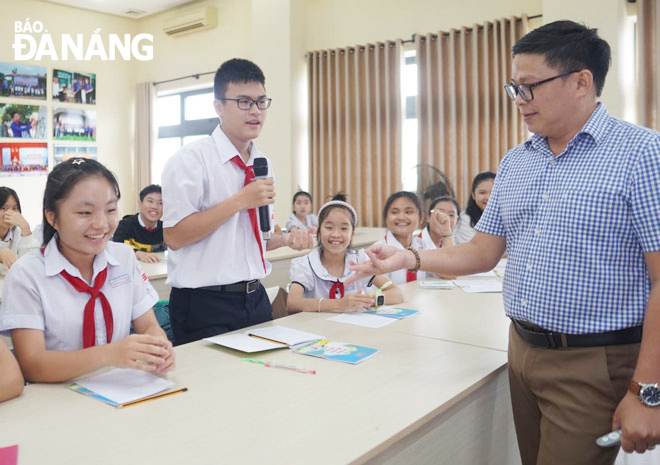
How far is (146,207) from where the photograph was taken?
164 inches

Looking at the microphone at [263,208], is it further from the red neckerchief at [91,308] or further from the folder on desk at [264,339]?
the red neckerchief at [91,308]

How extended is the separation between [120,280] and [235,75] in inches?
32.6

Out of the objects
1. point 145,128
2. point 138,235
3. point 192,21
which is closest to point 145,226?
point 138,235

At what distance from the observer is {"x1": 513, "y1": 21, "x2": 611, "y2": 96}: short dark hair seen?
50.0 inches

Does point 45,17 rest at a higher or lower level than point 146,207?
higher

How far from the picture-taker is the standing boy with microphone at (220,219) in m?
1.81

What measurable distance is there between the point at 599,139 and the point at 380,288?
1.36 m

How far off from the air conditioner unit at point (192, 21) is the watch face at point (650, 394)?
720 cm

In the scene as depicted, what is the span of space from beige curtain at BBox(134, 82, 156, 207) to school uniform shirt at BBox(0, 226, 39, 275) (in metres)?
4.46

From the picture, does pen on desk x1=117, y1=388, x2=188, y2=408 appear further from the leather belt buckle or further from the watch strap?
the watch strap

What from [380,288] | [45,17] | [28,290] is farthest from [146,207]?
[45,17]

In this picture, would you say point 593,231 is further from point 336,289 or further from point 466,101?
point 466,101

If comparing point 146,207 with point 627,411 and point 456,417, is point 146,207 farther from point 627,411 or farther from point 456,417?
point 627,411

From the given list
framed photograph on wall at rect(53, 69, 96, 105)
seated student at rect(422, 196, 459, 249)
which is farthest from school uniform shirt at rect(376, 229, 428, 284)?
framed photograph on wall at rect(53, 69, 96, 105)
